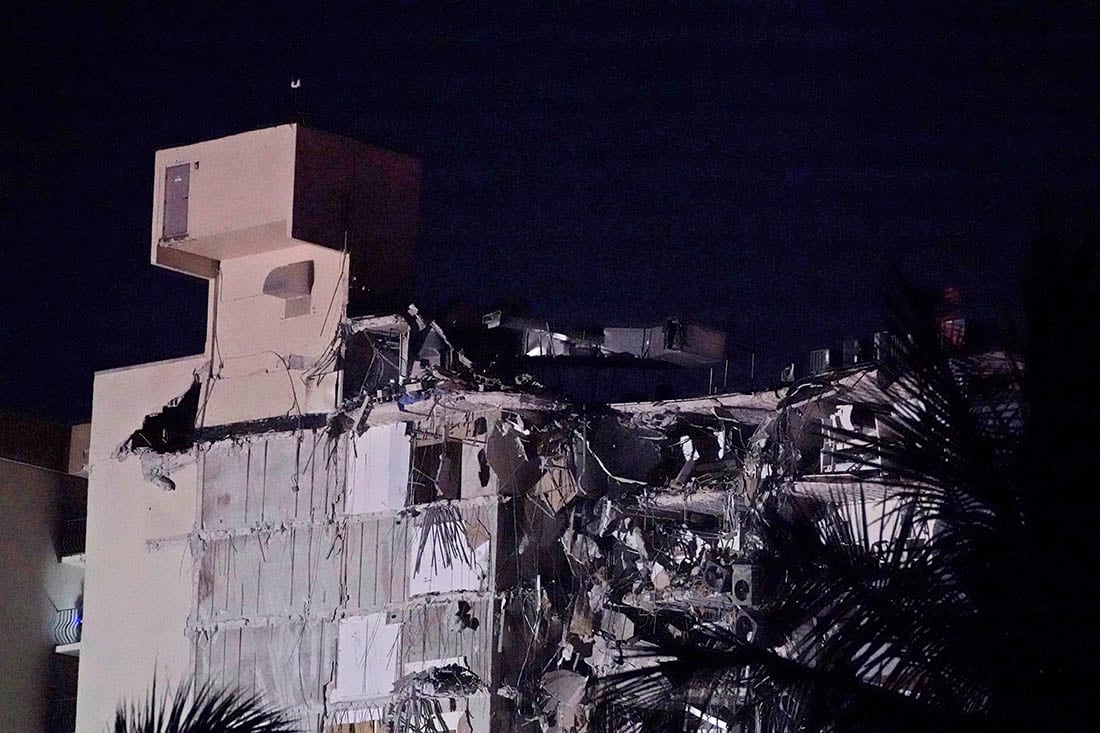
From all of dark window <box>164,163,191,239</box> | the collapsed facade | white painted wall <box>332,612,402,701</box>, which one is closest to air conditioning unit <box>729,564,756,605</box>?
the collapsed facade

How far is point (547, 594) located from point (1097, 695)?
19.1 metres

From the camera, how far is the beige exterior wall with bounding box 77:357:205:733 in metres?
35.1

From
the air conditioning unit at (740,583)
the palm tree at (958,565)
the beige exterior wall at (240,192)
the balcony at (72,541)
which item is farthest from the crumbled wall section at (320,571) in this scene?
the palm tree at (958,565)

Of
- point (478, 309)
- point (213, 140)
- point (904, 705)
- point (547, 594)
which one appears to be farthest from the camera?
point (213, 140)

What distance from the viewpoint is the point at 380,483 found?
31.4m

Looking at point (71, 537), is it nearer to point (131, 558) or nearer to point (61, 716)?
point (61, 716)

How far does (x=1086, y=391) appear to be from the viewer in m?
11.6

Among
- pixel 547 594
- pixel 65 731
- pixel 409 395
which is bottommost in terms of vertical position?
pixel 65 731

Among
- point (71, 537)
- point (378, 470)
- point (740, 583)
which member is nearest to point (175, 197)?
point (378, 470)

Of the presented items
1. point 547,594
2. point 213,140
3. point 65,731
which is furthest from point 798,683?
point 65,731

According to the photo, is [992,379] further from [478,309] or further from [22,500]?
[22,500]

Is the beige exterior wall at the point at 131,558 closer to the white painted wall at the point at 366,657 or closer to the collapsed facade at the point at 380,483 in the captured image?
the collapsed facade at the point at 380,483

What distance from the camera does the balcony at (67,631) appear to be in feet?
133

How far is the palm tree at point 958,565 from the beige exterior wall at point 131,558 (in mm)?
22903
